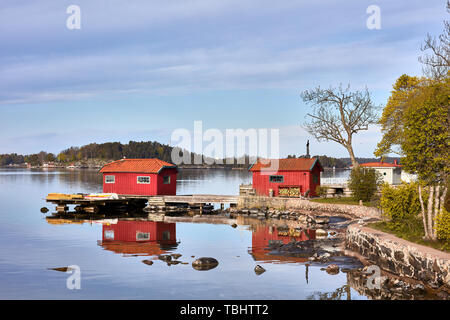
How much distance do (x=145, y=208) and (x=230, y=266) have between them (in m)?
26.5

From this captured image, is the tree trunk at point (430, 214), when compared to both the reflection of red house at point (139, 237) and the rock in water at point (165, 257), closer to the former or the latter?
the rock in water at point (165, 257)

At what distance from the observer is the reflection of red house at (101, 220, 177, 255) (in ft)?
81.6

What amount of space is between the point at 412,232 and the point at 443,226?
3026 mm

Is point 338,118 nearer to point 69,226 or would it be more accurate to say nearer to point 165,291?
point 69,226

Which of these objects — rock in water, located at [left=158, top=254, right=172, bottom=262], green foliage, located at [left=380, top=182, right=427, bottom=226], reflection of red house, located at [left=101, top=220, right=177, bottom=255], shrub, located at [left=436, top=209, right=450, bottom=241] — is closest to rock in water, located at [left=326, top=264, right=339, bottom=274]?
green foliage, located at [left=380, top=182, right=427, bottom=226]

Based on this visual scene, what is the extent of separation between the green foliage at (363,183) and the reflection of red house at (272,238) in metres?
Result: 9.34

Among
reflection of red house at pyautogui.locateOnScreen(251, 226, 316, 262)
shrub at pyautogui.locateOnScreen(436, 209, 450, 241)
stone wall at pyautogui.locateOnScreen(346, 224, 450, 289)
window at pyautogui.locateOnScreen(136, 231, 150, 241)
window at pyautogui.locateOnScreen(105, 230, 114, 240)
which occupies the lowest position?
window at pyautogui.locateOnScreen(105, 230, 114, 240)

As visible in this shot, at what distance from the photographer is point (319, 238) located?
2717 centimetres

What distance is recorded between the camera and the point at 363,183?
37.4 meters

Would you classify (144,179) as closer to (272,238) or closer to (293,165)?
(293,165)

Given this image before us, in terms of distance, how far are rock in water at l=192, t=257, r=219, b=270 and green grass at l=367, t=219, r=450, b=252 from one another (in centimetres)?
848

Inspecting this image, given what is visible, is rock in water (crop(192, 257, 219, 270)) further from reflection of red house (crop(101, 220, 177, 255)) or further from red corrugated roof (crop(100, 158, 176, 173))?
red corrugated roof (crop(100, 158, 176, 173))
